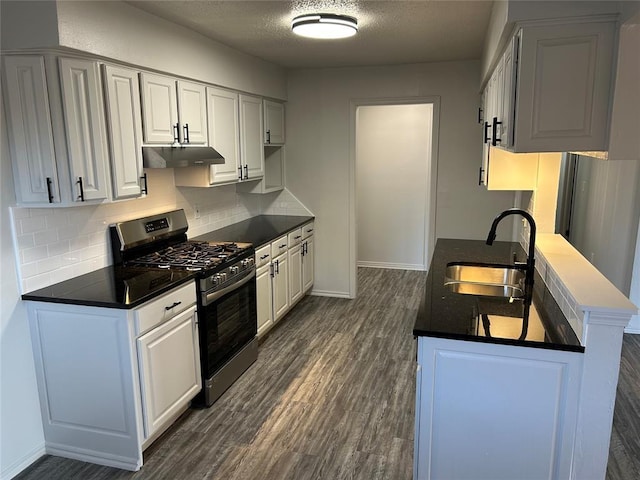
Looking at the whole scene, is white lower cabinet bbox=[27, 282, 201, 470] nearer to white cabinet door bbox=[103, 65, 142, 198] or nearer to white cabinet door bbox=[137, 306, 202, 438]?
white cabinet door bbox=[137, 306, 202, 438]

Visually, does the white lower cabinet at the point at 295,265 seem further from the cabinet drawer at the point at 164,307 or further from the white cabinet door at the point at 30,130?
the white cabinet door at the point at 30,130

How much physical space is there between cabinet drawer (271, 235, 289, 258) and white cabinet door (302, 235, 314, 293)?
54 centimetres

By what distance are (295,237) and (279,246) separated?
1.49ft

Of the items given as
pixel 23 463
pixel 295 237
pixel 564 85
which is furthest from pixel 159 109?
pixel 564 85

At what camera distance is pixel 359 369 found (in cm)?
368

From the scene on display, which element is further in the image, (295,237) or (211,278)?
(295,237)

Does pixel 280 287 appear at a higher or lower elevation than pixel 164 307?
lower

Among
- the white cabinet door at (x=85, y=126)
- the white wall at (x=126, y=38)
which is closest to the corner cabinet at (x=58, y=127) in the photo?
the white cabinet door at (x=85, y=126)

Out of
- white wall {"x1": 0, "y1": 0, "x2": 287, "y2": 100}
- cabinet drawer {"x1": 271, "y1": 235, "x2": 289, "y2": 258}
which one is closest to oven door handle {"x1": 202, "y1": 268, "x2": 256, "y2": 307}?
cabinet drawer {"x1": 271, "y1": 235, "x2": 289, "y2": 258}

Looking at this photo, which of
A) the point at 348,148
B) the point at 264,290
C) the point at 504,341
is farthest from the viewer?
the point at 348,148

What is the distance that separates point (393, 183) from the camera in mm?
6340

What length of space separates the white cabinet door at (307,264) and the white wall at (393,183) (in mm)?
1233

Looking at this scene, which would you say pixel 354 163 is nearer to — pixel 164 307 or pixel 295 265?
pixel 295 265

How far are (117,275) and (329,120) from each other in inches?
115
